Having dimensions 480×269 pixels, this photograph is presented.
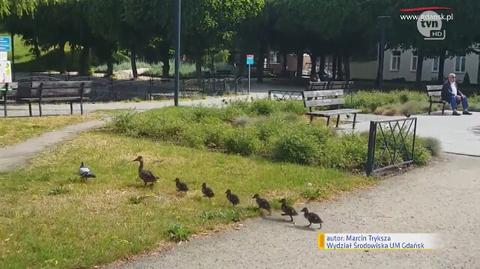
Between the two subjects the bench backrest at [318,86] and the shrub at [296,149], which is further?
the bench backrest at [318,86]

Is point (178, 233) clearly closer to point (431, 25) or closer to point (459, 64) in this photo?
point (431, 25)

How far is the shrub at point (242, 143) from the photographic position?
430 inches

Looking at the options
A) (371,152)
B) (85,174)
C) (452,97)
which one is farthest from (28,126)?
(452,97)

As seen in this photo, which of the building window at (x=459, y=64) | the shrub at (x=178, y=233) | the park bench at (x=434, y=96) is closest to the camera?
the shrub at (x=178, y=233)

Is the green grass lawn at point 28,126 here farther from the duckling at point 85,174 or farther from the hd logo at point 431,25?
the hd logo at point 431,25

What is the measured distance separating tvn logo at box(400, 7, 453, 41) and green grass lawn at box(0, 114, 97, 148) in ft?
89.4

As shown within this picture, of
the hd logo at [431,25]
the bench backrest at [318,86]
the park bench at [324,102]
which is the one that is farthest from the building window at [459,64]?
the park bench at [324,102]

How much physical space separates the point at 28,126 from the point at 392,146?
8.22 metres

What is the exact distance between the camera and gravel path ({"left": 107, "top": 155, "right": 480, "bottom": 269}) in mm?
5344

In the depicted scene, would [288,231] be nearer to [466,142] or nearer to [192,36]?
[466,142]

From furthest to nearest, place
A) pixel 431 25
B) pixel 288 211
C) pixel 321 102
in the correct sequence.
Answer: pixel 431 25 → pixel 321 102 → pixel 288 211

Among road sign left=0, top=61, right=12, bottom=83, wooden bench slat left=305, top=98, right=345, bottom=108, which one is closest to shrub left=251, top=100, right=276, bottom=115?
wooden bench slat left=305, top=98, right=345, bottom=108

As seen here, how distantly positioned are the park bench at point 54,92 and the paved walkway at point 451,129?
25.0 ft

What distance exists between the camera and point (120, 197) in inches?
291
